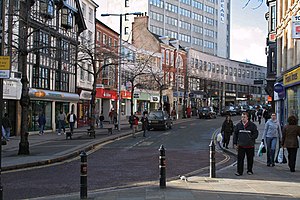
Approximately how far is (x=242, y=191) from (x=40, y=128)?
22804 millimetres

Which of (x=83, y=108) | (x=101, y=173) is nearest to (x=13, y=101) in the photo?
(x=83, y=108)

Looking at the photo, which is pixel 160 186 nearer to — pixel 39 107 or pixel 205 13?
pixel 39 107

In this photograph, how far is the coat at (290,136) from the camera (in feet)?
38.4

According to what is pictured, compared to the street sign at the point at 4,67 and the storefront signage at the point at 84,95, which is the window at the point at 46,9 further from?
the street sign at the point at 4,67

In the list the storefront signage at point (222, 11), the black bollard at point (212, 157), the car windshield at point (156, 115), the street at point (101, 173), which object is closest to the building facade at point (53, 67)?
the car windshield at point (156, 115)

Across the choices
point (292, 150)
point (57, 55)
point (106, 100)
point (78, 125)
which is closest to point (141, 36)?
point (106, 100)

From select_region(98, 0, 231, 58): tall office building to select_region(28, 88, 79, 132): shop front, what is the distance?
130 feet

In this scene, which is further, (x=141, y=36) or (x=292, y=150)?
(x=141, y=36)

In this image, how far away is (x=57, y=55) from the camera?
3078 centimetres

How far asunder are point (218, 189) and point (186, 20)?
82753 millimetres

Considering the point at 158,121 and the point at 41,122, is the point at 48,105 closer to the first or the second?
the point at 41,122

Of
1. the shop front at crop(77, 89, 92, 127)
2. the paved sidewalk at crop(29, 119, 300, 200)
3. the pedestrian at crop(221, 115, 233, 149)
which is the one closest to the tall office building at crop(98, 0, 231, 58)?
the shop front at crop(77, 89, 92, 127)

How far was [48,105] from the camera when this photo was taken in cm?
3159

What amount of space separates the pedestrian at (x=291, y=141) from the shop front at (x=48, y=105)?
2000cm
